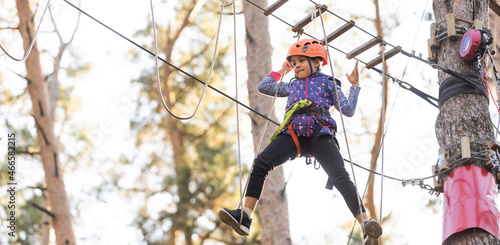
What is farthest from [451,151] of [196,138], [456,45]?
[196,138]

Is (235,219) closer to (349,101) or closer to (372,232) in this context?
(372,232)

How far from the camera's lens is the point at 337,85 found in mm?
4605

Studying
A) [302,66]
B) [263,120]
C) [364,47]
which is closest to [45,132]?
[263,120]

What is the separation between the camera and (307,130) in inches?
173

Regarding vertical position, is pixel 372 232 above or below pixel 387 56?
below

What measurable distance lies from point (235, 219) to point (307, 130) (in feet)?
2.58

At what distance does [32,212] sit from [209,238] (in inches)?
201

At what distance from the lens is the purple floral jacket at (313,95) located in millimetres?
4391

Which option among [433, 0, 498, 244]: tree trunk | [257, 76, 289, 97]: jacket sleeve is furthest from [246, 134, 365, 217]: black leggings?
[433, 0, 498, 244]: tree trunk

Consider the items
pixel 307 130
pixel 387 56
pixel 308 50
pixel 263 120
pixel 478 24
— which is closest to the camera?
pixel 307 130

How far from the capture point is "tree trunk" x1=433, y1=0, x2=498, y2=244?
14.6 ft

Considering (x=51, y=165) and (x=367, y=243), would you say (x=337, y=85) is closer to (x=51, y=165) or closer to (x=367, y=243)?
(x=367, y=243)

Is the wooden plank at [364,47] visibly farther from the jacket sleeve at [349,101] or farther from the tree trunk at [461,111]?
the jacket sleeve at [349,101]

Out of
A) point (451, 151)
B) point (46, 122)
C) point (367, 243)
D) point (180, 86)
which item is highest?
point (180, 86)
